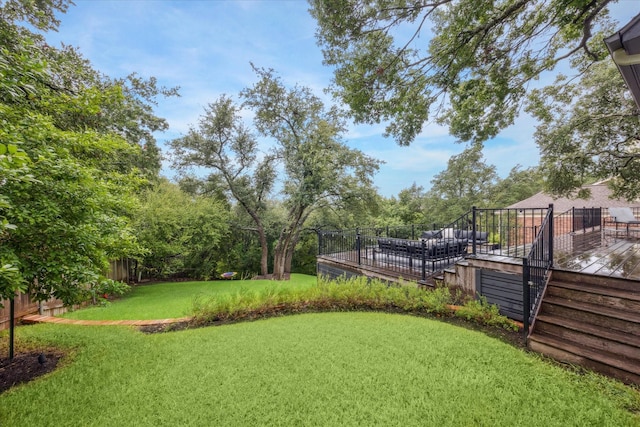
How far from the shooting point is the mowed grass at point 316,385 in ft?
7.23

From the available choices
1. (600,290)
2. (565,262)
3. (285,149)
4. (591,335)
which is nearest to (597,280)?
(600,290)

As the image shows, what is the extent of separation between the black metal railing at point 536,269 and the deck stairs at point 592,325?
11 cm

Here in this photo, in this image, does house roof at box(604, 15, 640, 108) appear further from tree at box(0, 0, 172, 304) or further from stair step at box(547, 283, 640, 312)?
tree at box(0, 0, 172, 304)

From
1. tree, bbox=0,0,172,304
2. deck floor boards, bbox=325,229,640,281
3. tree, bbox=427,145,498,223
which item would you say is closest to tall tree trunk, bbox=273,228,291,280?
deck floor boards, bbox=325,229,640,281

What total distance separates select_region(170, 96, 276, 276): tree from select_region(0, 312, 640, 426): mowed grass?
10.6m

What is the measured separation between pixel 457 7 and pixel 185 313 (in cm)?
765

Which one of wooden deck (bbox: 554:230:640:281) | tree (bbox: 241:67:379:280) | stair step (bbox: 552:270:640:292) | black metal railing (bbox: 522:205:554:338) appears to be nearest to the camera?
stair step (bbox: 552:270:640:292)

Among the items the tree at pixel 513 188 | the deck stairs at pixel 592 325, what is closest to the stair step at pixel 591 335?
the deck stairs at pixel 592 325

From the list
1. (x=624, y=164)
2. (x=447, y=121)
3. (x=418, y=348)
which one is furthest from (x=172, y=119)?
(x=624, y=164)

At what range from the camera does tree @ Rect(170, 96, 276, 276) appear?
12867 millimetres

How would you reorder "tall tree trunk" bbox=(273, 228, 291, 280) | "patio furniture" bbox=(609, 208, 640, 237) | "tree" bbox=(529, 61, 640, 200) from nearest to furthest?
1. "tree" bbox=(529, 61, 640, 200)
2. "patio furniture" bbox=(609, 208, 640, 237)
3. "tall tree trunk" bbox=(273, 228, 291, 280)

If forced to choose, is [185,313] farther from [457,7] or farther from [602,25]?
[602,25]

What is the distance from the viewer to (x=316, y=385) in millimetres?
2641

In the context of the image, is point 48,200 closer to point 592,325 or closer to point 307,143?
point 592,325
